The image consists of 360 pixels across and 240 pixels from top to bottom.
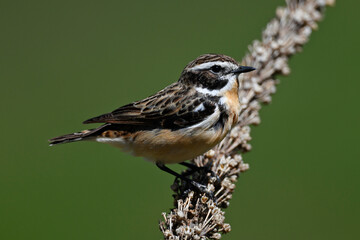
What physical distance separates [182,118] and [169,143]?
307 mm

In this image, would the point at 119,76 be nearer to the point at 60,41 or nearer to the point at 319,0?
the point at 60,41

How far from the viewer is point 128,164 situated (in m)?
9.16

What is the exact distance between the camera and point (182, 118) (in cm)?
600

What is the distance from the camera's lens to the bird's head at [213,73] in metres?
6.05

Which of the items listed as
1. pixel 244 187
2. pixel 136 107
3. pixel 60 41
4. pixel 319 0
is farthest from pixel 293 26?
pixel 60 41

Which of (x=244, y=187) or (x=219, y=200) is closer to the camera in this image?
(x=219, y=200)

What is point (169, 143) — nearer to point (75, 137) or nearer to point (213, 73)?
point (213, 73)

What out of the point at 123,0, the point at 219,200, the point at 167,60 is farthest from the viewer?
the point at 123,0

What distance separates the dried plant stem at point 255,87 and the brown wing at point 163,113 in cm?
42

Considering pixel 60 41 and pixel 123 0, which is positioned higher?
pixel 123 0

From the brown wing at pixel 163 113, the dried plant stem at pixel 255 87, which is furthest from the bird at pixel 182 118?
the dried plant stem at pixel 255 87

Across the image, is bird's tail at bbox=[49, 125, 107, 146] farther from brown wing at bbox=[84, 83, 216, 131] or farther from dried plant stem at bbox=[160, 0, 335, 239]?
dried plant stem at bbox=[160, 0, 335, 239]

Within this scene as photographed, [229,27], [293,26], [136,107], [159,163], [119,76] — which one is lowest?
[159,163]

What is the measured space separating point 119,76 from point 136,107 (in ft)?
19.3
